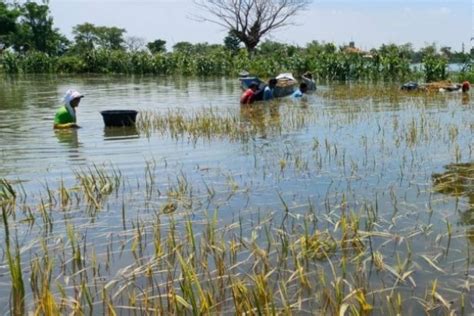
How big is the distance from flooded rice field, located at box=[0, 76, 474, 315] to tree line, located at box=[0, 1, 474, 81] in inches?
809

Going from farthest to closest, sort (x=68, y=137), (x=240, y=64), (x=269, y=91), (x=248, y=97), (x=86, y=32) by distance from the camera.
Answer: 1. (x=86, y=32)
2. (x=240, y=64)
3. (x=269, y=91)
4. (x=248, y=97)
5. (x=68, y=137)

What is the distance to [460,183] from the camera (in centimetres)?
650

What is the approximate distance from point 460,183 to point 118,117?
7.65m

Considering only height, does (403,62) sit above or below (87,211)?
above

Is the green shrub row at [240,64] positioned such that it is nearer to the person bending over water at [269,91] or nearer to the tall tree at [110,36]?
the person bending over water at [269,91]

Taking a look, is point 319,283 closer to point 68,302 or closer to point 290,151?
point 68,302

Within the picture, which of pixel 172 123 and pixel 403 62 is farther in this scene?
pixel 403 62

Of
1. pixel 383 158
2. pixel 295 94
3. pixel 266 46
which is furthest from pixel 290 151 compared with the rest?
pixel 266 46

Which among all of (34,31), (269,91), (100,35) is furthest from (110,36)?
(269,91)

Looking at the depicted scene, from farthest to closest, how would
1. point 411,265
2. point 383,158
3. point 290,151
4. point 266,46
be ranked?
point 266,46 → point 290,151 → point 383,158 → point 411,265

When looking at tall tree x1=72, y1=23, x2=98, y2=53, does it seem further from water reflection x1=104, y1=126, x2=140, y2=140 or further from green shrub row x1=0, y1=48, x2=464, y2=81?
water reflection x1=104, y1=126, x2=140, y2=140

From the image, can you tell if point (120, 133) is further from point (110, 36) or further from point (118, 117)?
point (110, 36)

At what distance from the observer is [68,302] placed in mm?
3475

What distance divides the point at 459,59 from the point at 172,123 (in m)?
20.5
